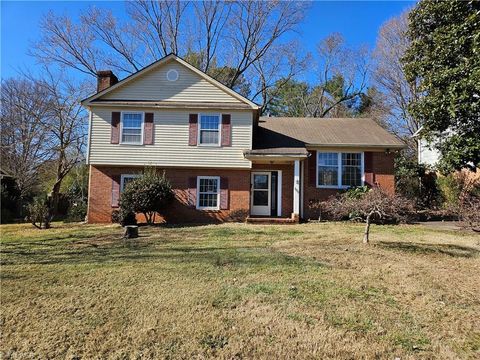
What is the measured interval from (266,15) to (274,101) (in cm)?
744

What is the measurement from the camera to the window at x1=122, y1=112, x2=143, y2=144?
14398 mm

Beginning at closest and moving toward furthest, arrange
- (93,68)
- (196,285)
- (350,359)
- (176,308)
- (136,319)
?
1. (350,359)
2. (136,319)
3. (176,308)
4. (196,285)
5. (93,68)

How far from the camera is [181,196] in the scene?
47.7ft

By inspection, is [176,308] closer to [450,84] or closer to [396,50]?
[450,84]

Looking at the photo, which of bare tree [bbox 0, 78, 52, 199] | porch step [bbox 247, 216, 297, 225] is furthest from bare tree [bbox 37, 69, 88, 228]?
porch step [bbox 247, 216, 297, 225]

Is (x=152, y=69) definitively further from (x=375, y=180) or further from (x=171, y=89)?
(x=375, y=180)

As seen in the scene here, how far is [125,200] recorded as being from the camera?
42.5 ft

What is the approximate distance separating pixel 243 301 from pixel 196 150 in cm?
1018

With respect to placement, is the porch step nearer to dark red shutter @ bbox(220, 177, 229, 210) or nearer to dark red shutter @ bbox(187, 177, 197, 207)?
dark red shutter @ bbox(220, 177, 229, 210)

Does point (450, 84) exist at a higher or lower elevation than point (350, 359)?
higher

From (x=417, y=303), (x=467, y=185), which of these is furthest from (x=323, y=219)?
(x=417, y=303)

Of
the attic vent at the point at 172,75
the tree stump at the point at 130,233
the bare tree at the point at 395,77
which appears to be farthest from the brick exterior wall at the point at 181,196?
the bare tree at the point at 395,77

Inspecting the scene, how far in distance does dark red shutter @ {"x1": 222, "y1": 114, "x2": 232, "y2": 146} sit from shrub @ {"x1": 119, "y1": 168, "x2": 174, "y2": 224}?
10.5 feet

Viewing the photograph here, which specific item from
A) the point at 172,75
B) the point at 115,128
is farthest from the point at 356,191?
the point at 115,128
